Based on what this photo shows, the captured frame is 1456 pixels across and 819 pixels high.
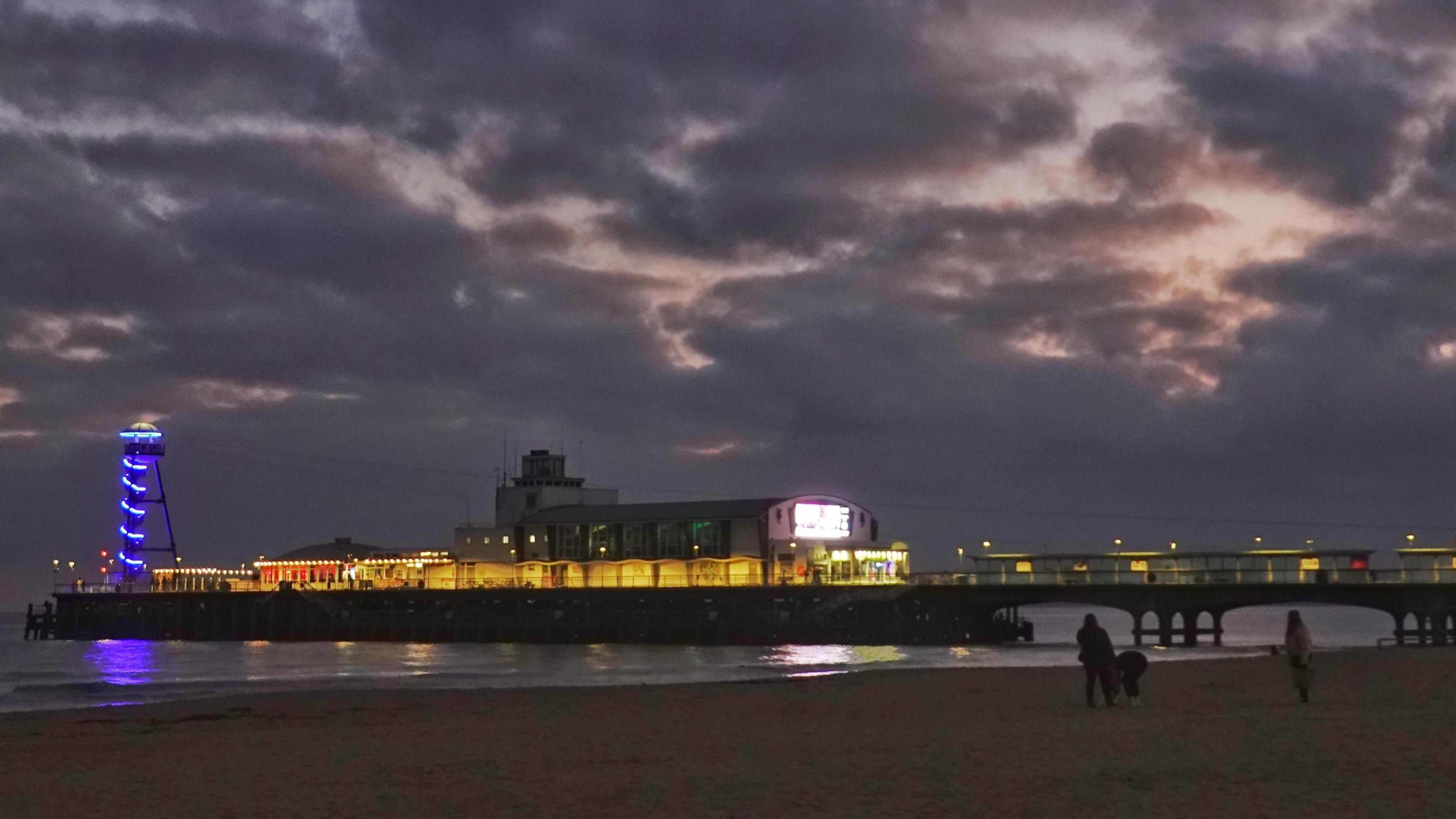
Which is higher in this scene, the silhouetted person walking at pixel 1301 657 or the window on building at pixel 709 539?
the window on building at pixel 709 539

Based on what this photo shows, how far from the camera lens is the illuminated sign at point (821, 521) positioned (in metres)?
97.8

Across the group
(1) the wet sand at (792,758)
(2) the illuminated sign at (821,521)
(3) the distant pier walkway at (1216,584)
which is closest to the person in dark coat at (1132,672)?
(1) the wet sand at (792,758)

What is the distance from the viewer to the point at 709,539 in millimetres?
98188

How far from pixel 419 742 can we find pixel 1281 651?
38.8 metres

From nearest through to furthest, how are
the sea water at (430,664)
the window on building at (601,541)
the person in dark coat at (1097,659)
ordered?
the person in dark coat at (1097,659)
the sea water at (430,664)
the window on building at (601,541)

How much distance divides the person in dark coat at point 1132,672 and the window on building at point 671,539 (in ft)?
234

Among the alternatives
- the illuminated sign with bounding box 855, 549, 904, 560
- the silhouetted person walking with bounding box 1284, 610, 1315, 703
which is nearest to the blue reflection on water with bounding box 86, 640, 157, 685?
the silhouetted person walking with bounding box 1284, 610, 1315, 703

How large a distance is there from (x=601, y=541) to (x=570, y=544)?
3044mm

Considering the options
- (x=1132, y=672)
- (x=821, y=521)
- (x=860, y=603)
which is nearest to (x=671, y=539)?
(x=821, y=521)

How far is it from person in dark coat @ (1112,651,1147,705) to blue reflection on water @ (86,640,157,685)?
37398mm

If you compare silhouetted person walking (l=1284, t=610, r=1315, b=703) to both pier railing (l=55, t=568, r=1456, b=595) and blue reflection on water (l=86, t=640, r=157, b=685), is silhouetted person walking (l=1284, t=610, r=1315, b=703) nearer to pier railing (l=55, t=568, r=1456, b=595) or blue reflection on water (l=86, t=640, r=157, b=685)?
blue reflection on water (l=86, t=640, r=157, b=685)

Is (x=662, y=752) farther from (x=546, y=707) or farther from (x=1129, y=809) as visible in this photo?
(x=546, y=707)

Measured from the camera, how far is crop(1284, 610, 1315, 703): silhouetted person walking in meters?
27.4

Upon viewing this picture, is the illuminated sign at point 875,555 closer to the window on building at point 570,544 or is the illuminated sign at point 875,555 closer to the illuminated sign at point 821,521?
the illuminated sign at point 821,521
